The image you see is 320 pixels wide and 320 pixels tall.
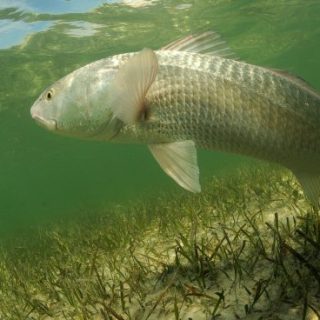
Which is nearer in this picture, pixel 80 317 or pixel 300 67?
pixel 80 317

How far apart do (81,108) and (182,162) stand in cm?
107

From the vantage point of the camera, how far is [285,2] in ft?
78.0

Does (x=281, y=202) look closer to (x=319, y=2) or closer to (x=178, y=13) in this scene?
(x=178, y=13)

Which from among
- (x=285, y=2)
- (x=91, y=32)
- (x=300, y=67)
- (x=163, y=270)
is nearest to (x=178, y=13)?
(x=91, y=32)

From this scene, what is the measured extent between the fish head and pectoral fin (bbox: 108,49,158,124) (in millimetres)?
118

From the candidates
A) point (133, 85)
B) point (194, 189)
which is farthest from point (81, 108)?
point (194, 189)

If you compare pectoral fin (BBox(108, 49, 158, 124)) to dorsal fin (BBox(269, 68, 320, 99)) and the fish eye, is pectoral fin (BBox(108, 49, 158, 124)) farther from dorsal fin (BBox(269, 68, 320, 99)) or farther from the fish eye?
dorsal fin (BBox(269, 68, 320, 99))

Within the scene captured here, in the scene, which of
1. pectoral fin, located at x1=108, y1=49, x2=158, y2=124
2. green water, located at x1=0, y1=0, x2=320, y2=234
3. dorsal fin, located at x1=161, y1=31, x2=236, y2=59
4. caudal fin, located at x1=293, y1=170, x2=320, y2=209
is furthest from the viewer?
green water, located at x1=0, y1=0, x2=320, y2=234

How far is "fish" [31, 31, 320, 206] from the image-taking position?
3521 millimetres

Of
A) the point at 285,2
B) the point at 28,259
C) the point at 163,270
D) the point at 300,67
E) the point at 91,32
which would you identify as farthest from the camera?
the point at 300,67

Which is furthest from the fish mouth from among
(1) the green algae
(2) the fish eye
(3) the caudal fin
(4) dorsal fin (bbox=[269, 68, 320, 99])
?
(3) the caudal fin

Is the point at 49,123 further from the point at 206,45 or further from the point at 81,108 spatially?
the point at 206,45

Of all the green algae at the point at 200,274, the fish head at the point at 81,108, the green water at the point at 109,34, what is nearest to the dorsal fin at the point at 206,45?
the fish head at the point at 81,108

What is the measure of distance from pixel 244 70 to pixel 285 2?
2268 cm
